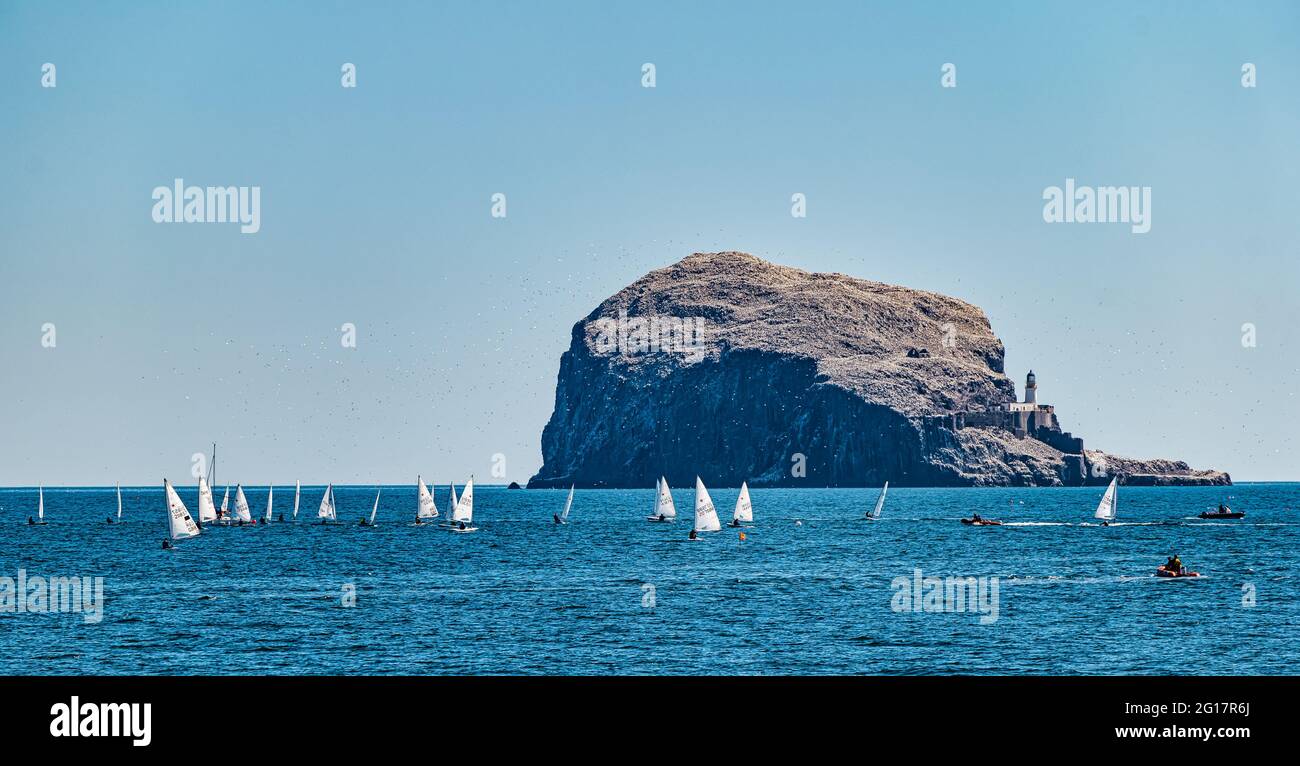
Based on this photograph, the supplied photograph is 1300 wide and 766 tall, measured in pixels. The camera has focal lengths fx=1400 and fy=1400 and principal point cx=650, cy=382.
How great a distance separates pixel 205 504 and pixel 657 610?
101m

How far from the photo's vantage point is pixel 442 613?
6638 centimetres

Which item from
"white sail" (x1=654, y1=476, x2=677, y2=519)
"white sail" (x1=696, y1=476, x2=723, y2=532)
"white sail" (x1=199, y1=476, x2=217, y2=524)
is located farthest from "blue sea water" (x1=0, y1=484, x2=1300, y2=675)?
"white sail" (x1=654, y1=476, x2=677, y2=519)

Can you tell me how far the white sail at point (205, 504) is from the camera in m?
150

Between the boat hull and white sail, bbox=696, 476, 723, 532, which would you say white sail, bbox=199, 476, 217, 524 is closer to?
white sail, bbox=696, 476, 723, 532

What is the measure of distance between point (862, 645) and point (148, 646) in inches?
1097
